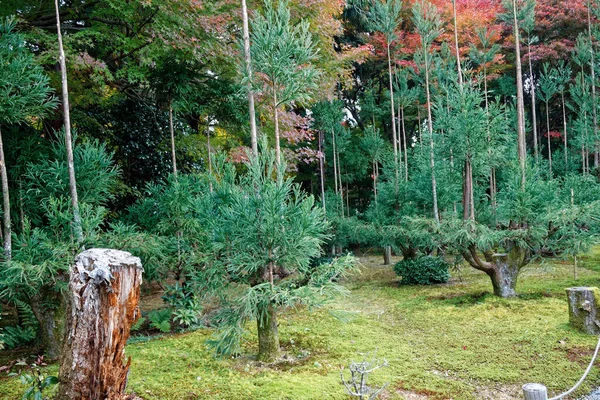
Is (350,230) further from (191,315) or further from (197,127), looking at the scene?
(191,315)

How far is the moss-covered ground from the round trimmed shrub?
1340 mm

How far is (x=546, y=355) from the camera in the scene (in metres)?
3.81

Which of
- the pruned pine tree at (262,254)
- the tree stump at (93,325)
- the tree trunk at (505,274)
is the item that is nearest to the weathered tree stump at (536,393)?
the pruned pine tree at (262,254)

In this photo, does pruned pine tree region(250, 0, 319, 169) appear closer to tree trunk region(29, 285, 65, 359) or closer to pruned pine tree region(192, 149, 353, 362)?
pruned pine tree region(192, 149, 353, 362)

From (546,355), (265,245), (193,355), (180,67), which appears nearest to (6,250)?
(193,355)

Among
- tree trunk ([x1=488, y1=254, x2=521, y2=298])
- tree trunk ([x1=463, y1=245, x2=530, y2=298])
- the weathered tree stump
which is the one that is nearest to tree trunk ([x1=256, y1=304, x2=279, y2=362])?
the weathered tree stump

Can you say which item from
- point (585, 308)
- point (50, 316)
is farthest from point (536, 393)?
point (50, 316)

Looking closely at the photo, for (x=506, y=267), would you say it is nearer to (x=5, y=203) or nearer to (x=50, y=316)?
(x=50, y=316)

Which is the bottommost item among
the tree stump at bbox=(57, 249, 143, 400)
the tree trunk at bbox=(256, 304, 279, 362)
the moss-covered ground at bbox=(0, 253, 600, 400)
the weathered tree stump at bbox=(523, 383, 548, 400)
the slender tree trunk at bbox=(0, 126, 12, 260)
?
the moss-covered ground at bbox=(0, 253, 600, 400)

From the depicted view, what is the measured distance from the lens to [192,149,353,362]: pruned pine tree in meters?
3.43

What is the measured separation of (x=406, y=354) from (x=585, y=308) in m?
2.12

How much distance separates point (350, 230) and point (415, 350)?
5677mm

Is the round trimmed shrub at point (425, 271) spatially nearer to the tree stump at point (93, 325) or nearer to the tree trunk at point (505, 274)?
the tree trunk at point (505, 274)

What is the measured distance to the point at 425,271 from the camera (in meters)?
7.80
